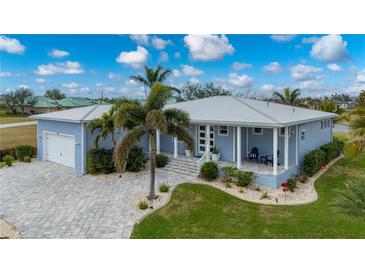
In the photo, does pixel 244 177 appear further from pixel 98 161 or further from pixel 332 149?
pixel 332 149

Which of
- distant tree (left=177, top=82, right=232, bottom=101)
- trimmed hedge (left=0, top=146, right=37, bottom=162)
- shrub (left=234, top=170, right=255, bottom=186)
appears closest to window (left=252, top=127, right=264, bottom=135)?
shrub (left=234, top=170, right=255, bottom=186)

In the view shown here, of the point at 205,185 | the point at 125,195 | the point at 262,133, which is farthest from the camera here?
the point at 262,133

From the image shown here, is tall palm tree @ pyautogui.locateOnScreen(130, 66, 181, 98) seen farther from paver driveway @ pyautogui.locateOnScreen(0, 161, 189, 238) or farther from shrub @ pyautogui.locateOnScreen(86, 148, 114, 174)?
paver driveway @ pyautogui.locateOnScreen(0, 161, 189, 238)

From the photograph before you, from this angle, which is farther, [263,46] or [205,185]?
[263,46]

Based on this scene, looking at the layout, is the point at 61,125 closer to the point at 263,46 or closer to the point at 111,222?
the point at 111,222

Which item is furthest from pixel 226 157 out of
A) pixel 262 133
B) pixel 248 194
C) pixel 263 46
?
pixel 263 46

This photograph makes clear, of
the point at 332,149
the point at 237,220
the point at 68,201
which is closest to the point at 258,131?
the point at 332,149
